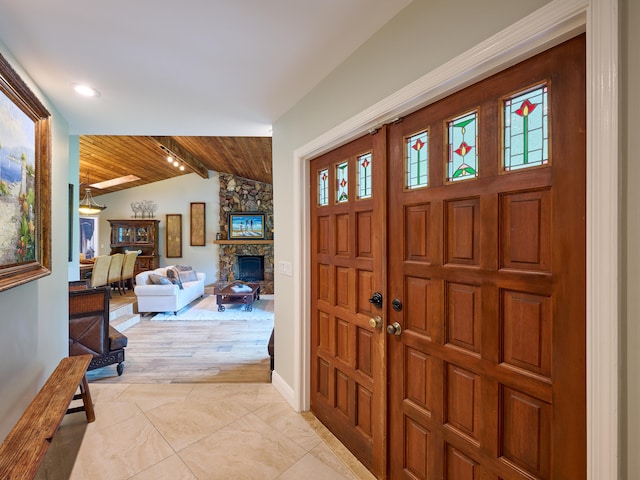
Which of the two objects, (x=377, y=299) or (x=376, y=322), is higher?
(x=377, y=299)

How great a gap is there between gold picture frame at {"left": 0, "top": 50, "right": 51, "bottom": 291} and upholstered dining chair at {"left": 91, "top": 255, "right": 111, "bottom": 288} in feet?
14.5

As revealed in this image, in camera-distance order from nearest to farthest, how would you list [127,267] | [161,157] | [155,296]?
[155,296] < [161,157] < [127,267]

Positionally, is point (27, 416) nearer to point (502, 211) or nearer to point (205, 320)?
point (502, 211)

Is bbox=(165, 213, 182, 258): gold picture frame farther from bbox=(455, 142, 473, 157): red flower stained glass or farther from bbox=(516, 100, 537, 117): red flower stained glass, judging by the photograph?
bbox=(516, 100, 537, 117): red flower stained glass

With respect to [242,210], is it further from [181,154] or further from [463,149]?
[463,149]

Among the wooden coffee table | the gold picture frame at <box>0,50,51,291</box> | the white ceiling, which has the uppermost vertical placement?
the white ceiling

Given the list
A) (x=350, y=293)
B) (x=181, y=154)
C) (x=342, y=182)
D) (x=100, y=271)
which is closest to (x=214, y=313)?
(x=100, y=271)

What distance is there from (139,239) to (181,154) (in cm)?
320

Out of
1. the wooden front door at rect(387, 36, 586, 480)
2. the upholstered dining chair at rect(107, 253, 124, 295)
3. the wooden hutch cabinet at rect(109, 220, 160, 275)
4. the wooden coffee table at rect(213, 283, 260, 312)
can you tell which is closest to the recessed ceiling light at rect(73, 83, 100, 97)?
the wooden front door at rect(387, 36, 586, 480)

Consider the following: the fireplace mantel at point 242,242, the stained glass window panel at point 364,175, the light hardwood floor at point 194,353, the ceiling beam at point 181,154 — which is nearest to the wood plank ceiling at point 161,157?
the ceiling beam at point 181,154

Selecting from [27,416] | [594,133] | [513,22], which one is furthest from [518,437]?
[27,416]

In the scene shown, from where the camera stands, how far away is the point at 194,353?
3.68 m

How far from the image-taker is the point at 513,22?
38.7 inches

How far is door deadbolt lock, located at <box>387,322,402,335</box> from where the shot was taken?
151cm
